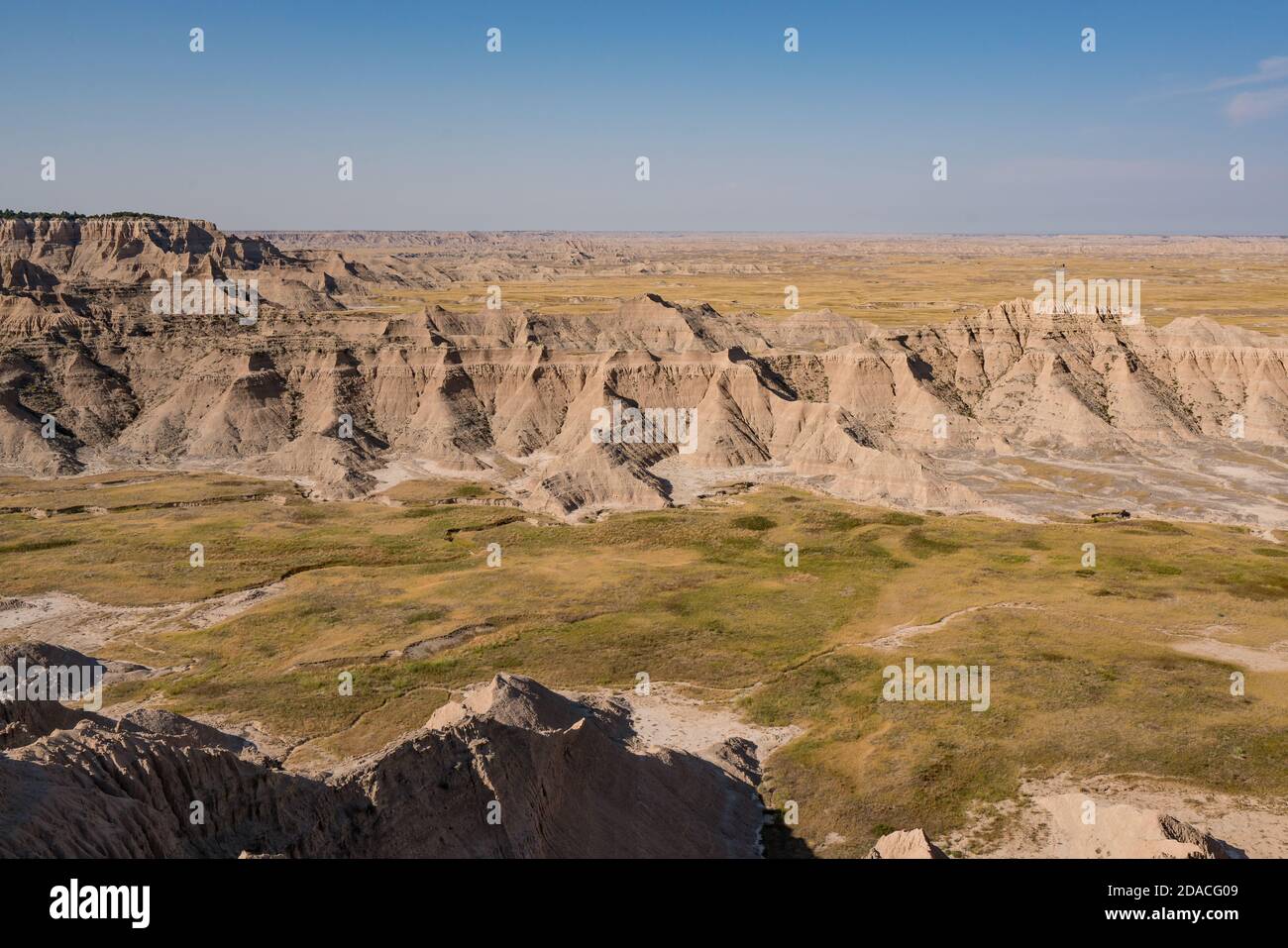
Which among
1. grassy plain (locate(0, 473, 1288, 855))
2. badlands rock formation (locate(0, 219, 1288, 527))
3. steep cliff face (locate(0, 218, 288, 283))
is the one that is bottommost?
grassy plain (locate(0, 473, 1288, 855))

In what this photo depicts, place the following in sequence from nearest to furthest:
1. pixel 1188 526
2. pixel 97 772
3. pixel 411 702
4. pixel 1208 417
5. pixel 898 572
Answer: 1. pixel 97 772
2. pixel 411 702
3. pixel 898 572
4. pixel 1188 526
5. pixel 1208 417

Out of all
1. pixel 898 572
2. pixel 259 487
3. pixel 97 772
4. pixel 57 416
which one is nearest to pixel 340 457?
pixel 259 487

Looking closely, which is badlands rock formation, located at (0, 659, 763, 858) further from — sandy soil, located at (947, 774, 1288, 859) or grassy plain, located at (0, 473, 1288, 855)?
sandy soil, located at (947, 774, 1288, 859)

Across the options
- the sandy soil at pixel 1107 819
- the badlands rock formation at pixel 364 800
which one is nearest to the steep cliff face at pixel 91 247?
the badlands rock formation at pixel 364 800

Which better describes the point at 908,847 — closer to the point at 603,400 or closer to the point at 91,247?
the point at 603,400

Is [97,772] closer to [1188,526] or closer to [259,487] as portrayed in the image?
[259,487]

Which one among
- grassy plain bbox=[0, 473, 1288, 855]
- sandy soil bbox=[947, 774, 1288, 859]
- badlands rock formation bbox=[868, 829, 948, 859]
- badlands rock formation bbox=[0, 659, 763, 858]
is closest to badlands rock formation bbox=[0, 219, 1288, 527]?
grassy plain bbox=[0, 473, 1288, 855]

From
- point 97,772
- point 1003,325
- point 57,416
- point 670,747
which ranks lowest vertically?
point 670,747
